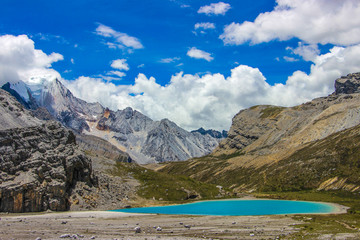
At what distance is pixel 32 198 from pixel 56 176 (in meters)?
9.05

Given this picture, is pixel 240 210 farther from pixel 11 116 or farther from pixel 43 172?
pixel 11 116

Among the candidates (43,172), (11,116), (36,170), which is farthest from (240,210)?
(11,116)

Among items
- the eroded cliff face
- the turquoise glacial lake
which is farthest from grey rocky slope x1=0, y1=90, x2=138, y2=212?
the turquoise glacial lake

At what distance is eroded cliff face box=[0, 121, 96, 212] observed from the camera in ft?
242

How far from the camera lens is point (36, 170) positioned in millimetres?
79875

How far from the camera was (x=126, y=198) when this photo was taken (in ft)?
352

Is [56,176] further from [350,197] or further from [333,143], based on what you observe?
[333,143]

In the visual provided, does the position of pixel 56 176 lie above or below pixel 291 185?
above

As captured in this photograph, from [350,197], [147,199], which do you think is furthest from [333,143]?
[147,199]

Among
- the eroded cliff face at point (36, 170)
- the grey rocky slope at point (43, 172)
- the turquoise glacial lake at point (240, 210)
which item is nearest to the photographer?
the eroded cliff face at point (36, 170)

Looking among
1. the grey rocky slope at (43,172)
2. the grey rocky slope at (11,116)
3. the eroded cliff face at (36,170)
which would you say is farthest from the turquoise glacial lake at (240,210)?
the grey rocky slope at (11,116)

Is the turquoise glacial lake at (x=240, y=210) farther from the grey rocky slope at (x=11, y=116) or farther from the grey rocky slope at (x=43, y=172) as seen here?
the grey rocky slope at (x=11, y=116)

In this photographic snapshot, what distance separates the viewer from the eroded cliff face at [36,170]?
73875 millimetres

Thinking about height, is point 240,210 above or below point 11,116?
below
